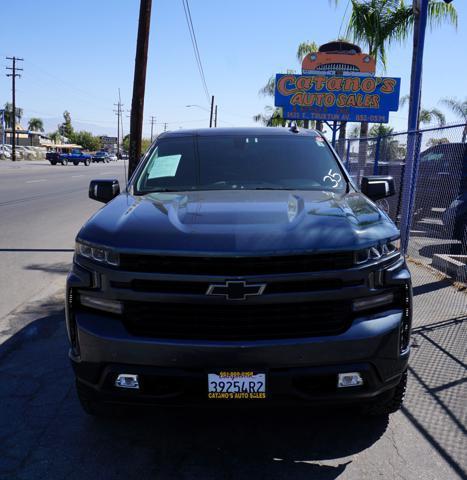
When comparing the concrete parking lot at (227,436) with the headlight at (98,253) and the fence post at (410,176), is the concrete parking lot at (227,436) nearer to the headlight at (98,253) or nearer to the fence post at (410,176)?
the headlight at (98,253)

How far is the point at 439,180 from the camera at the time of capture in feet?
36.3

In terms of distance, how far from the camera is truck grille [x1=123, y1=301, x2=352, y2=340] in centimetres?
275

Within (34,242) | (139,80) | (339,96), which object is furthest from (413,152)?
(339,96)

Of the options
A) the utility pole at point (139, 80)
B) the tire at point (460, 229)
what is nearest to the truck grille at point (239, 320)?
the tire at point (460, 229)

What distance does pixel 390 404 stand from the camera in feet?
10.7

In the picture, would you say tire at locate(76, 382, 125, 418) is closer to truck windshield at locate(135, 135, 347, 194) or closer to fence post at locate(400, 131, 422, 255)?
truck windshield at locate(135, 135, 347, 194)

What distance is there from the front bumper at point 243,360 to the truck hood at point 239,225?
32cm

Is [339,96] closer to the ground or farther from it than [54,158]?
farther from it

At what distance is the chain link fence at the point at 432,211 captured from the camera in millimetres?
6527

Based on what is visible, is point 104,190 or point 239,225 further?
point 104,190

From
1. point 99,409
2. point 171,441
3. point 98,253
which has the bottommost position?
point 171,441

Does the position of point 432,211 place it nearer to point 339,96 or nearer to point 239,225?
point 339,96

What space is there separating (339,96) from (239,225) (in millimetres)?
14898

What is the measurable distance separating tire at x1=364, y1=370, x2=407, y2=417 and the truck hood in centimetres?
91
